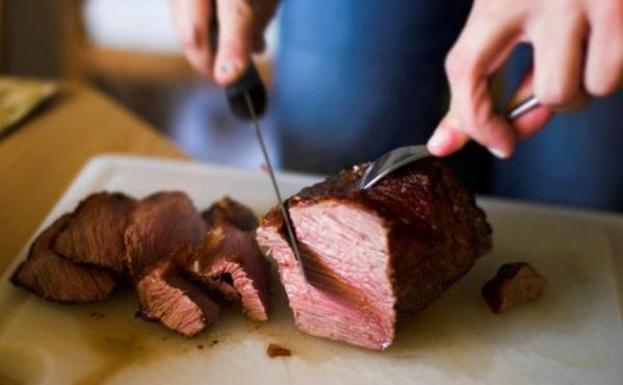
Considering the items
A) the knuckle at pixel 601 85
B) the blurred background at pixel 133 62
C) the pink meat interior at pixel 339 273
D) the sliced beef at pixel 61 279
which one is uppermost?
the knuckle at pixel 601 85

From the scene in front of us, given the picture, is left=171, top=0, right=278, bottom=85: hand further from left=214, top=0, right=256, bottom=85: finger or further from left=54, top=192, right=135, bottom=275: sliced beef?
left=54, top=192, right=135, bottom=275: sliced beef

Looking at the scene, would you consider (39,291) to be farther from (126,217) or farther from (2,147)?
(2,147)

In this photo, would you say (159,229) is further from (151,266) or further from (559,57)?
(559,57)

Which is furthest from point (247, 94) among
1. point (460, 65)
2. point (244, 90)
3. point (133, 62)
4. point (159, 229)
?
point (133, 62)

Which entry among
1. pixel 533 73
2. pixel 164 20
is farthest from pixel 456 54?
pixel 164 20

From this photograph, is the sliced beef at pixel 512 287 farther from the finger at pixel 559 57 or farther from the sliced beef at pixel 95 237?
the sliced beef at pixel 95 237

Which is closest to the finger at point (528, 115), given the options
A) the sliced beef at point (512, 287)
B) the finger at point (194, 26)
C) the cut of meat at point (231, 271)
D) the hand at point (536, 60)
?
the hand at point (536, 60)
